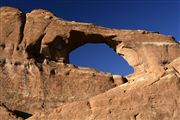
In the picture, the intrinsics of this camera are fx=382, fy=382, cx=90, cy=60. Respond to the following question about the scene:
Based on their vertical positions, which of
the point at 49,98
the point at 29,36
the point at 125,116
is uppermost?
the point at 29,36

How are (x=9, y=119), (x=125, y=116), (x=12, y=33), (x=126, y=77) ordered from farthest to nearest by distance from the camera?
(x=126, y=77)
(x=12, y=33)
(x=9, y=119)
(x=125, y=116)

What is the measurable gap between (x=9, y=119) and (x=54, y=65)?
17022mm

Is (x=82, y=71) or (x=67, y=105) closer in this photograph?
(x=67, y=105)

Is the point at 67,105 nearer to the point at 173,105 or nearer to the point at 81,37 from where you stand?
the point at 173,105

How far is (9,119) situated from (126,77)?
829 inches

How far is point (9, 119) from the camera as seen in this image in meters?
14.2

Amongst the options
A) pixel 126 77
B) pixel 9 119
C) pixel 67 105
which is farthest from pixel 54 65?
pixel 67 105

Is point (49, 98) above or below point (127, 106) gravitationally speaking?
below

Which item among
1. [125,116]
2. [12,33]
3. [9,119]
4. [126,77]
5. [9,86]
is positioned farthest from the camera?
[126,77]

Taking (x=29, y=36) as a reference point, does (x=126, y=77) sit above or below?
below

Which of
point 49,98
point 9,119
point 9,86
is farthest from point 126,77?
point 9,119

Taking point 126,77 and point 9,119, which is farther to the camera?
point 126,77

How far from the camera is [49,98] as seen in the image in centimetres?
2781

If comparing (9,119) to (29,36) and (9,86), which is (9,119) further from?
(29,36)
